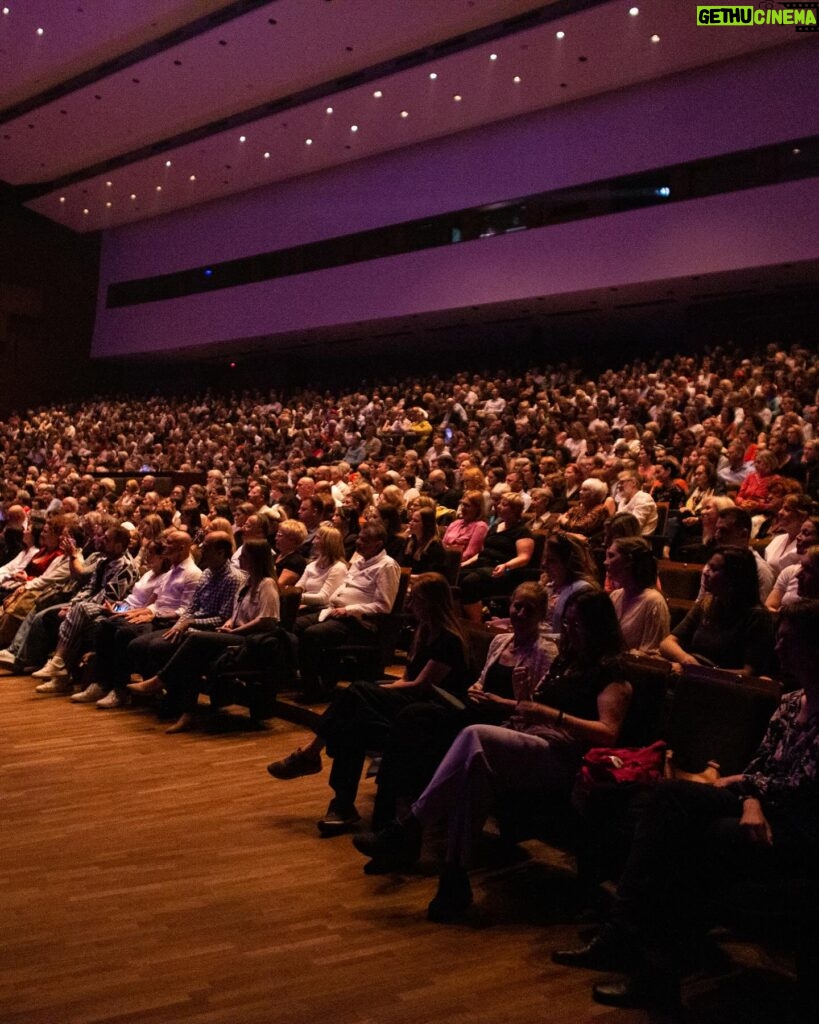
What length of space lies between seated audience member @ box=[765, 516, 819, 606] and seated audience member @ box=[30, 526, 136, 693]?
368 centimetres

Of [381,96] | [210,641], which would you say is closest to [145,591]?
[210,641]

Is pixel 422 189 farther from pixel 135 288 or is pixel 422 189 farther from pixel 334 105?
pixel 135 288

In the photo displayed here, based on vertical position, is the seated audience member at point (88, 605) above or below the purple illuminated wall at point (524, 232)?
below

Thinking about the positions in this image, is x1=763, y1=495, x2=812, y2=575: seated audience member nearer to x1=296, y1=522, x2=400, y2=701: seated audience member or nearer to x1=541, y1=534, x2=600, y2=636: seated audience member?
x1=541, y1=534, x2=600, y2=636: seated audience member

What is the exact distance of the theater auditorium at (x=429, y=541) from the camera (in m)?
2.51

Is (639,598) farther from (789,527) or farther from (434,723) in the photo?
(789,527)

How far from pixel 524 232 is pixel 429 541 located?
10401 mm

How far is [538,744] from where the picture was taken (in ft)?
9.71

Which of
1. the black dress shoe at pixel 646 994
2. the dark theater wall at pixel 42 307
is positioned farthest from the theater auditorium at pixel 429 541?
the dark theater wall at pixel 42 307

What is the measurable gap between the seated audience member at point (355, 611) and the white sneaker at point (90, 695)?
49.8 inches

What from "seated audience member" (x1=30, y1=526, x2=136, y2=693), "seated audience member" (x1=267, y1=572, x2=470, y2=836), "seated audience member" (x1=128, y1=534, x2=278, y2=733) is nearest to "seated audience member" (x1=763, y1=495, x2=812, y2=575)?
"seated audience member" (x1=267, y1=572, x2=470, y2=836)

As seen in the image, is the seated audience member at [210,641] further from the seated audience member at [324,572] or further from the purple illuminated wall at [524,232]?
the purple illuminated wall at [524,232]

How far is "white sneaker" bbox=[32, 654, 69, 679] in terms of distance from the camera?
19.8 feet

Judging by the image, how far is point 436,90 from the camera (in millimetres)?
14531
